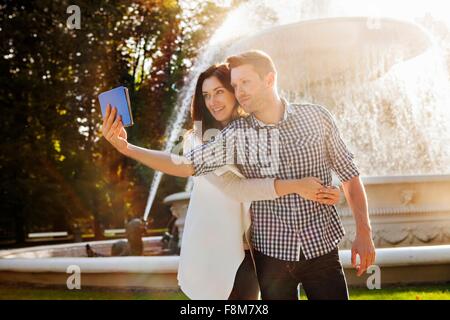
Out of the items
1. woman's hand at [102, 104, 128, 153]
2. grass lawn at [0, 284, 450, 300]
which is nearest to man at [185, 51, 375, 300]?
woman's hand at [102, 104, 128, 153]

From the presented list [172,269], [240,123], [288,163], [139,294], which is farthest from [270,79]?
[139,294]

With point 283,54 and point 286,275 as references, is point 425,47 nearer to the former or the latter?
point 283,54

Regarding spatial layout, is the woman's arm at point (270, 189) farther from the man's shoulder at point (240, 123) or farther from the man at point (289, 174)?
the man's shoulder at point (240, 123)

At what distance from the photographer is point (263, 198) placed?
2.61m

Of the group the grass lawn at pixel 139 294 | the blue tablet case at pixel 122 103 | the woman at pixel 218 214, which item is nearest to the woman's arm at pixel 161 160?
the woman at pixel 218 214

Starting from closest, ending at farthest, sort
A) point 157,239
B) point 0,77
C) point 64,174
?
point 157,239
point 0,77
point 64,174

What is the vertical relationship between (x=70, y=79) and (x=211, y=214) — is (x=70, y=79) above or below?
above

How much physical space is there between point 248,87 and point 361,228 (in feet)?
2.73

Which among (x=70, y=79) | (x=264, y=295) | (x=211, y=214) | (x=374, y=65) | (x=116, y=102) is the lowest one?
Result: (x=264, y=295)

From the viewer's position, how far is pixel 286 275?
2.65m

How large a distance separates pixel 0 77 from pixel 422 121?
1466cm

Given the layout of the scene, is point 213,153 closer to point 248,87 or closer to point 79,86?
point 248,87

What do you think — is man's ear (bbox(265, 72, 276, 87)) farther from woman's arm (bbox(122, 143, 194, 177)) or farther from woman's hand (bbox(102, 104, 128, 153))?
woman's hand (bbox(102, 104, 128, 153))
